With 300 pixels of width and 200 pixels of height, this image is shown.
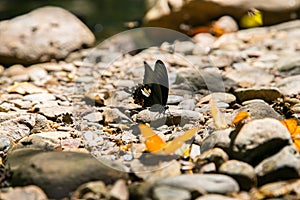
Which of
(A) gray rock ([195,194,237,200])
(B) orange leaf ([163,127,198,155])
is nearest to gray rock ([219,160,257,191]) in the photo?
(A) gray rock ([195,194,237,200])

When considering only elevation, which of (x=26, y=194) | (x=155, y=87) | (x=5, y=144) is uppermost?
(x=155, y=87)

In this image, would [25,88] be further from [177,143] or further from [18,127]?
[177,143]

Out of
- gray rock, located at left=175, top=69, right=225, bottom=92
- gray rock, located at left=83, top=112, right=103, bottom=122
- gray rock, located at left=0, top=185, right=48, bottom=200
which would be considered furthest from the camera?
gray rock, located at left=175, top=69, right=225, bottom=92

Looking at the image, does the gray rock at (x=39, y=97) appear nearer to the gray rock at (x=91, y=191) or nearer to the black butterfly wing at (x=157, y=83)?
the black butterfly wing at (x=157, y=83)

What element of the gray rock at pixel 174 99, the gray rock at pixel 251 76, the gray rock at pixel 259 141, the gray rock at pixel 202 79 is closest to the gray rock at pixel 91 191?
the gray rock at pixel 259 141

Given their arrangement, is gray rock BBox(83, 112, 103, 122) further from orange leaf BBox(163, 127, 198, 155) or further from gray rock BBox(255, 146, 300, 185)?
gray rock BBox(255, 146, 300, 185)

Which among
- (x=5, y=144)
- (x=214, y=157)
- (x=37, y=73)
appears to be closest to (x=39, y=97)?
(x=37, y=73)

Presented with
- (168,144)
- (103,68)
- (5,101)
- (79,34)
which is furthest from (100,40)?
(168,144)
